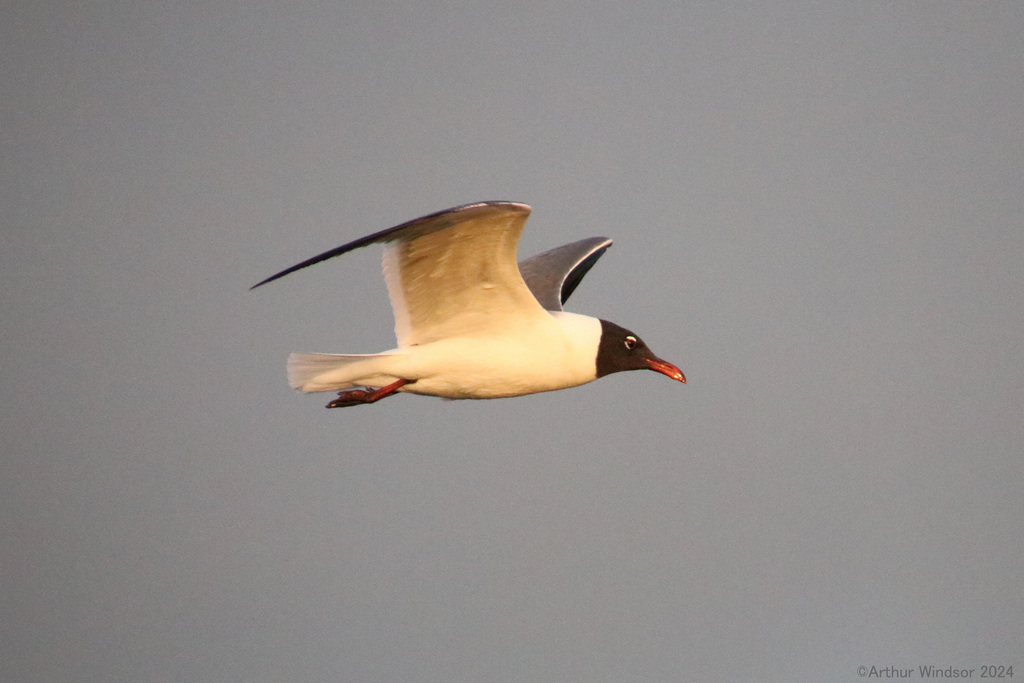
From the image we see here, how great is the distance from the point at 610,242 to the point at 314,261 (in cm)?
458

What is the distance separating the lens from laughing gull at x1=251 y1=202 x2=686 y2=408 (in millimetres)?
6930

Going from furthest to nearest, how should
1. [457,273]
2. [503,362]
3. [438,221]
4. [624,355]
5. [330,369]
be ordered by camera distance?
1. [624,355]
2. [503,362]
3. [330,369]
4. [457,273]
5. [438,221]

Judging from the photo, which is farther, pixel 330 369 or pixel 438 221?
pixel 330 369

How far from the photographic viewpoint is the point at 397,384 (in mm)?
7387

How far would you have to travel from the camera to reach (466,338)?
7.39 m

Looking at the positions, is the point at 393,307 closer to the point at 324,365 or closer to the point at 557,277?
the point at 324,365

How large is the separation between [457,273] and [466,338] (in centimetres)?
51

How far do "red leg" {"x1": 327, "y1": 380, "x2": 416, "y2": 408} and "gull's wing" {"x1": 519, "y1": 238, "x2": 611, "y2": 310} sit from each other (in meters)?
1.52

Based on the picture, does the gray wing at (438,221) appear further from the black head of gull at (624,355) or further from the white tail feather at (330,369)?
the black head of gull at (624,355)

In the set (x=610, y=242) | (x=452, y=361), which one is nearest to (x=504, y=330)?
(x=452, y=361)

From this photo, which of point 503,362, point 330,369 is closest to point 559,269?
point 503,362

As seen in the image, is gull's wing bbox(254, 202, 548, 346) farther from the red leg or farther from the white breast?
the red leg

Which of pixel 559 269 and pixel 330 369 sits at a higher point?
pixel 559 269

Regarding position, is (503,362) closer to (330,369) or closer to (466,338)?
(466,338)
